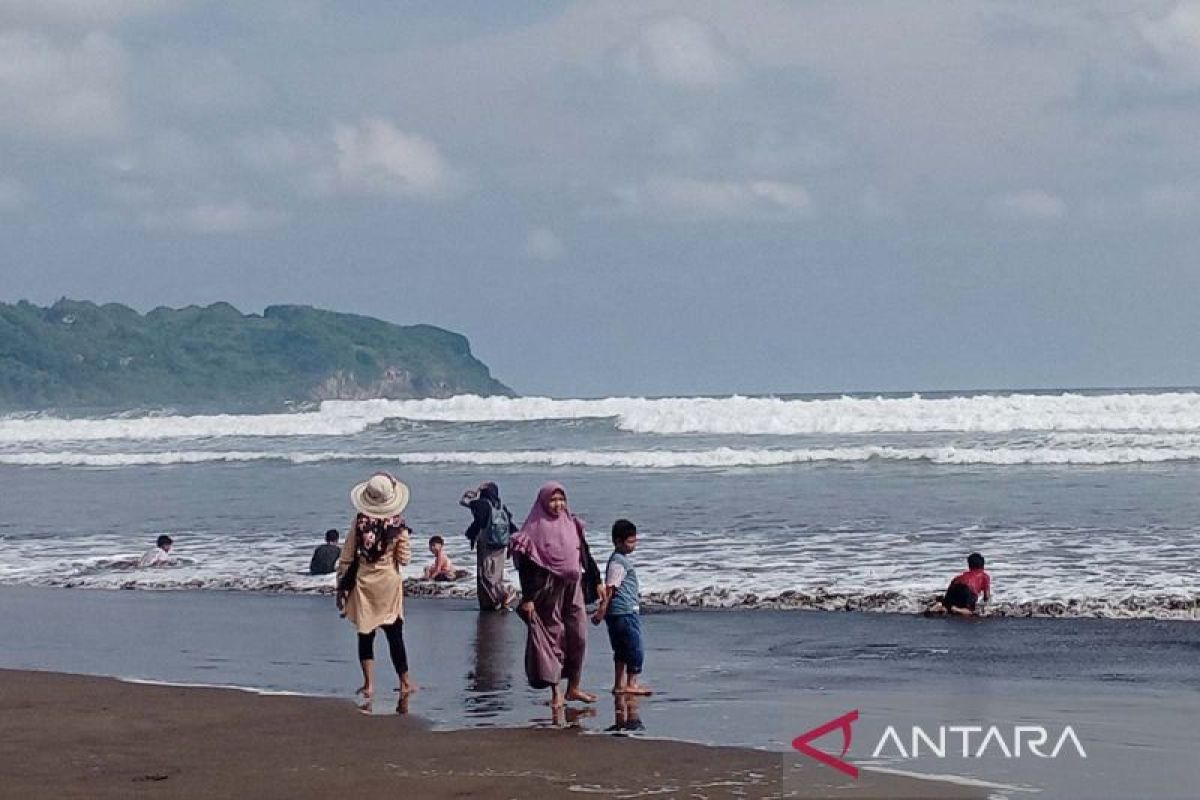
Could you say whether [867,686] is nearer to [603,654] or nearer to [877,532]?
[603,654]

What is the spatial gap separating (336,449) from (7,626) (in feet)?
88.2

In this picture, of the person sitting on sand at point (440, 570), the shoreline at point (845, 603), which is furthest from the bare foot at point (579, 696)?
the person sitting on sand at point (440, 570)

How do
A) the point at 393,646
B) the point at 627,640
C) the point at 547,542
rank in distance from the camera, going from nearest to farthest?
the point at 547,542, the point at 627,640, the point at 393,646

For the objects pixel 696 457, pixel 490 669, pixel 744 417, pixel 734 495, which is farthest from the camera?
pixel 744 417

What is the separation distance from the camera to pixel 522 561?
9.81 meters

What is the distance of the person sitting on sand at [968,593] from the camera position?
44.5 feet

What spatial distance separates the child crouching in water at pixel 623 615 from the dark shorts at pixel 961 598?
→ 431cm

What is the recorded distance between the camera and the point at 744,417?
41812mm

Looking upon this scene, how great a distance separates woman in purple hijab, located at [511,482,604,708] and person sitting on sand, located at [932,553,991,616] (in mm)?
4770

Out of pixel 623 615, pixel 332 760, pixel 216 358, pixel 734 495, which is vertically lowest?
pixel 332 760

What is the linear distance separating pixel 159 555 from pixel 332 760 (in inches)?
439

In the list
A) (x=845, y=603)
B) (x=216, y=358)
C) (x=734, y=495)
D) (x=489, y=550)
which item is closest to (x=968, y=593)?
(x=845, y=603)

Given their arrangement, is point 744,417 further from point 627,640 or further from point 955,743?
point 955,743

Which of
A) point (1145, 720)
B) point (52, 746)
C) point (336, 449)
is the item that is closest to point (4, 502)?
point (336, 449)
